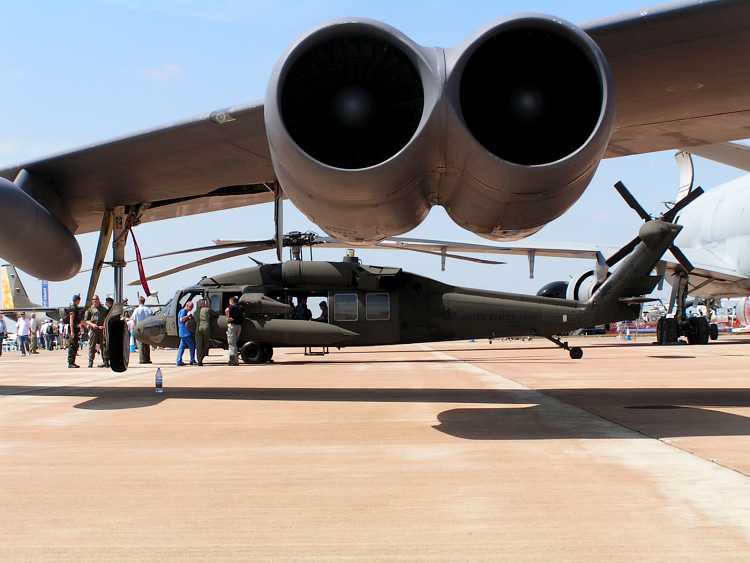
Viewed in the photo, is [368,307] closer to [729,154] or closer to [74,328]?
[74,328]

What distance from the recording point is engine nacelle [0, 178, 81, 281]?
6375 mm

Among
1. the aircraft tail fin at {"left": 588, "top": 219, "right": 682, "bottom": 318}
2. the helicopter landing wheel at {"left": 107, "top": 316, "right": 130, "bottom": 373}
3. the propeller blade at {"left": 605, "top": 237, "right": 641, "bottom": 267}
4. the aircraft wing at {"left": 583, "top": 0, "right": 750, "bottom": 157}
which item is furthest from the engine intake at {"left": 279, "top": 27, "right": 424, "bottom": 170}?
the propeller blade at {"left": 605, "top": 237, "right": 641, "bottom": 267}

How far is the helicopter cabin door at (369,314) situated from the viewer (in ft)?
51.1

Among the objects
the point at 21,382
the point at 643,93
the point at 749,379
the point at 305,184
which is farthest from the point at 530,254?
the point at 305,184

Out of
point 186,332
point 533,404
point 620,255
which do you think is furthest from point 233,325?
point 533,404

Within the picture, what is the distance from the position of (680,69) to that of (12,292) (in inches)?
1826

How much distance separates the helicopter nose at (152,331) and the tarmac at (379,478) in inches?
350

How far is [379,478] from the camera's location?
3580 mm

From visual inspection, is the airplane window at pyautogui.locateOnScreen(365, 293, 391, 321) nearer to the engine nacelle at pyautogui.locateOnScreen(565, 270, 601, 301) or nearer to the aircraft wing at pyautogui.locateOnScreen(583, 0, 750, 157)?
the engine nacelle at pyautogui.locateOnScreen(565, 270, 601, 301)

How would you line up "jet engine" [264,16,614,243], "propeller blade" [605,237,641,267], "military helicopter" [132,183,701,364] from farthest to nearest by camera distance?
"propeller blade" [605,237,641,267]
"military helicopter" [132,183,701,364]
"jet engine" [264,16,614,243]

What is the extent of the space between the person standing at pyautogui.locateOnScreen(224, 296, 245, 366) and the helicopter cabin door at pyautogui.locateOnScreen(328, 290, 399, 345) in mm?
1969

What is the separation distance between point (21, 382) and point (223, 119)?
6.17 m

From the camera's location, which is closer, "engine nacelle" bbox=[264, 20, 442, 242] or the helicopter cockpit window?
"engine nacelle" bbox=[264, 20, 442, 242]

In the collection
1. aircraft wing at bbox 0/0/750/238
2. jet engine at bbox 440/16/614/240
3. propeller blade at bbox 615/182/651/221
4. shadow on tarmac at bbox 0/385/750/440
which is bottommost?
shadow on tarmac at bbox 0/385/750/440
